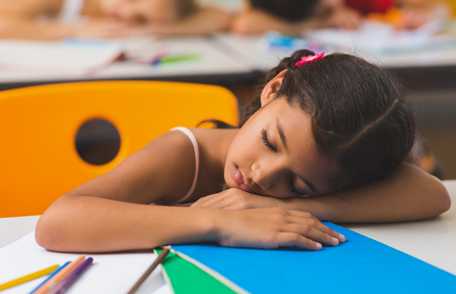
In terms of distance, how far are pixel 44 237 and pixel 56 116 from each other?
540mm

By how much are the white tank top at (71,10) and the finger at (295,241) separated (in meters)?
2.34

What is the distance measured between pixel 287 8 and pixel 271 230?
6.72 ft

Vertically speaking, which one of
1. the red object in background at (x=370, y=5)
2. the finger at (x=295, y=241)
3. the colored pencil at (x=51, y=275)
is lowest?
the finger at (x=295, y=241)

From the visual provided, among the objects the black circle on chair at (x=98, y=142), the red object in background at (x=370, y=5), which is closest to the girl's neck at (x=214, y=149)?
the black circle on chair at (x=98, y=142)

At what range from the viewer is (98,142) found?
2039mm

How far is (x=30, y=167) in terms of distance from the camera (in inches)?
55.6

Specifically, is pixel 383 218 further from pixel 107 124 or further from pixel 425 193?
pixel 107 124

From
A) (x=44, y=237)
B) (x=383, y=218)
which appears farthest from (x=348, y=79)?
(x=44, y=237)

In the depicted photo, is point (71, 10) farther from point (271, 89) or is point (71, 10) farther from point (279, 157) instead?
point (279, 157)

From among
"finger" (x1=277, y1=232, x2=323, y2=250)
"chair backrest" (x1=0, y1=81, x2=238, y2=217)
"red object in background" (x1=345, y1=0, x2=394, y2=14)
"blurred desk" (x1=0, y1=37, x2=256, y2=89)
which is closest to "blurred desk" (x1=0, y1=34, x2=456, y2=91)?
"blurred desk" (x1=0, y1=37, x2=256, y2=89)

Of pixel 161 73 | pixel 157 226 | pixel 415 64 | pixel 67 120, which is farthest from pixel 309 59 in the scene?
pixel 415 64

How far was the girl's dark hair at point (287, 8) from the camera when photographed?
285cm

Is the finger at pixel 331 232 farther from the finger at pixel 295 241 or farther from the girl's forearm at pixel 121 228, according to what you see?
the girl's forearm at pixel 121 228

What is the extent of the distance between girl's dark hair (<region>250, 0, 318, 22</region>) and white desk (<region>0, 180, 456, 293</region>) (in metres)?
1.85
